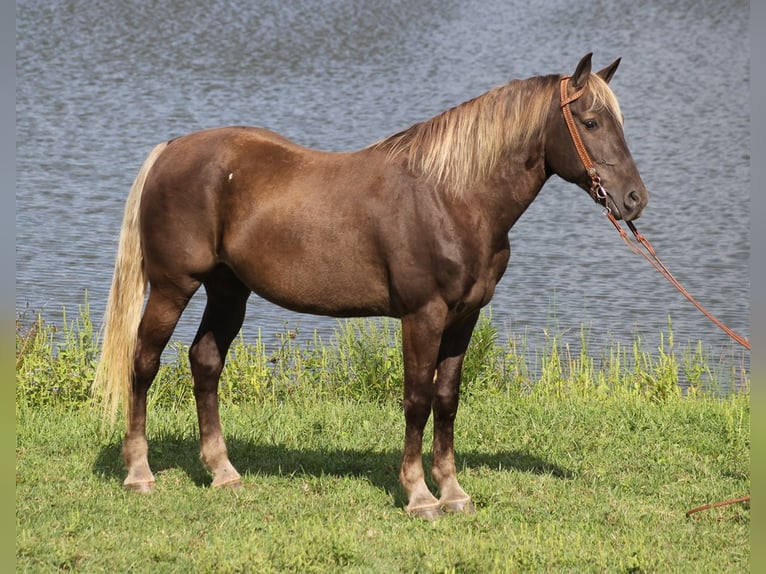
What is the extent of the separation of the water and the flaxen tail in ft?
11.6

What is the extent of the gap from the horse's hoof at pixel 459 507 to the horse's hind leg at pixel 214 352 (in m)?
1.26

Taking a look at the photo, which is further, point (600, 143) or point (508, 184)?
point (508, 184)

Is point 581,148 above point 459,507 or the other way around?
above

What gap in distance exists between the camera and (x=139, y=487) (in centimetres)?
560

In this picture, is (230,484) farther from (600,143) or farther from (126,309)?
(600,143)

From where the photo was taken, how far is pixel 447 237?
5.00 metres

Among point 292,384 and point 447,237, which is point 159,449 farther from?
point 447,237

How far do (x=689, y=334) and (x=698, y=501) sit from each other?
4.64 metres

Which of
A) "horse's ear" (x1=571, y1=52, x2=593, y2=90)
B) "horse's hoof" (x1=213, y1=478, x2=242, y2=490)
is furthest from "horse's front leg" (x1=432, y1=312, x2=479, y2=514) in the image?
"horse's ear" (x1=571, y1=52, x2=593, y2=90)

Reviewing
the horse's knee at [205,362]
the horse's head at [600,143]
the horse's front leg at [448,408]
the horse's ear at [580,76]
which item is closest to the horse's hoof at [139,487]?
the horse's knee at [205,362]

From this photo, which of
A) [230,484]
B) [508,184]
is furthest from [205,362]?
[508,184]

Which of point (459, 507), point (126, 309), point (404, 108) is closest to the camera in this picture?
point (459, 507)

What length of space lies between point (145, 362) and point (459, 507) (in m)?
1.92

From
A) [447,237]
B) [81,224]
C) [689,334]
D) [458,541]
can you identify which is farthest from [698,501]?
[81,224]
